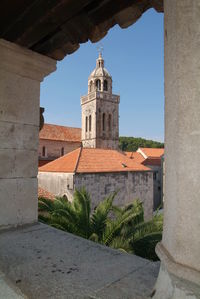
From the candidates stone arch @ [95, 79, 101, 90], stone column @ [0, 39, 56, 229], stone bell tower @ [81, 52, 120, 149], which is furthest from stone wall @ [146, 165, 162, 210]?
stone column @ [0, 39, 56, 229]

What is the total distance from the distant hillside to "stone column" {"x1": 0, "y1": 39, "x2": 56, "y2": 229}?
59.1 metres

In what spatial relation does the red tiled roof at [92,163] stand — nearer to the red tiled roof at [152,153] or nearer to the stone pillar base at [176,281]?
the stone pillar base at [176,281]

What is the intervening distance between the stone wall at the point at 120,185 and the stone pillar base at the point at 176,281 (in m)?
14.2

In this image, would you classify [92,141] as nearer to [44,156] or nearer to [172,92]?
[44,156]

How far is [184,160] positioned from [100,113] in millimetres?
34406

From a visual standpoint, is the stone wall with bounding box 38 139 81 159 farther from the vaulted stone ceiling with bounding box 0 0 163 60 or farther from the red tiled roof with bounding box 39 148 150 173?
the vaulted stone ceiling with bounding box 0 0 163 60

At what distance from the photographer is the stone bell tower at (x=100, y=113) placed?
34.6m

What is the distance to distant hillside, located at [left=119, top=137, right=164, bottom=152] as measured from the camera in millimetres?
62219

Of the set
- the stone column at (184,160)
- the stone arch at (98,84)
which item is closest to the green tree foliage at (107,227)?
the stone column at (184,160)

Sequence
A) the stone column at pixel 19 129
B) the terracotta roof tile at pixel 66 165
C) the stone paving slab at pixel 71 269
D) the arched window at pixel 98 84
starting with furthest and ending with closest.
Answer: the arched window at pixel 98 84
the terracotta roof tile at pixel 66 165
the stone column at pixel 19 129
the stone paving slab at pixel 71 269

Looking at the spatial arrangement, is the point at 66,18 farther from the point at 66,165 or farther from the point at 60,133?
the point at 60,133

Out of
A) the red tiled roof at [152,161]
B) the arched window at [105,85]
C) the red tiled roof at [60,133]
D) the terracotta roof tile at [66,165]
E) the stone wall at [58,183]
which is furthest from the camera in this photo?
the arched window at [105,85]

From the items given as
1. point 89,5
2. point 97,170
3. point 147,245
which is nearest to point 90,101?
point 97,170

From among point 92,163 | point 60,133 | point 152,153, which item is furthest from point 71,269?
point 60,133
